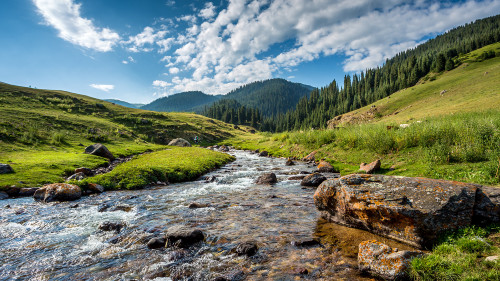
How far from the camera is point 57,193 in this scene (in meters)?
14.6

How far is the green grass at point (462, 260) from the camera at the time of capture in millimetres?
4633

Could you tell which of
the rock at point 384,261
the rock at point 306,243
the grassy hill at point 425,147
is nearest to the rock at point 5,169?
the rock at point 306,243

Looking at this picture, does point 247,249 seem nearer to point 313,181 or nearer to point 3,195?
point 313,181

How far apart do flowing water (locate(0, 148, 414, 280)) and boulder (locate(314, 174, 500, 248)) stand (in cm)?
99

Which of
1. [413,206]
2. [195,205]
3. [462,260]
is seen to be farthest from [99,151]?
[462,260]

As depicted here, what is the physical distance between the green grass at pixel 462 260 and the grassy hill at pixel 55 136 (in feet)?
82.6

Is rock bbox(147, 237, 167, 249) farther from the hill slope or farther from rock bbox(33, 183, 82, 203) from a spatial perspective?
the hill slope

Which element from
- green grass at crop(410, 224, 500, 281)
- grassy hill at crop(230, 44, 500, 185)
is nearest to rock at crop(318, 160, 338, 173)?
grassy hill at crop(230, 44, 500, 185)

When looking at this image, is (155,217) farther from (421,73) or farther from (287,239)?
(421,73)

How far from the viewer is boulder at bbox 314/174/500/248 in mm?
6457

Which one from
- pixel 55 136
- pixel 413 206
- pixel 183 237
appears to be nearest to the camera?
pixel 413 206

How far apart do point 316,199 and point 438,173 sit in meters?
8.58

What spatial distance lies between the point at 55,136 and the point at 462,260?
52.3 m

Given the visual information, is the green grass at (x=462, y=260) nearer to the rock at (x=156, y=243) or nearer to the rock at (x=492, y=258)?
the rock at (x=492, y=258)
